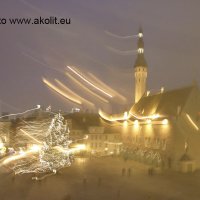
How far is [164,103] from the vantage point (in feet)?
197

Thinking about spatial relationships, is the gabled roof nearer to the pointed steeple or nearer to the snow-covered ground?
the pointed steeple

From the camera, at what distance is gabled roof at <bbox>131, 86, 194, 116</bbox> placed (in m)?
54.6

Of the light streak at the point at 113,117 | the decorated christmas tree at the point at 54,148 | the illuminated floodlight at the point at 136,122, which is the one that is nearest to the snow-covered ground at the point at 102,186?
the decorated christmas tree at the point at 54,148

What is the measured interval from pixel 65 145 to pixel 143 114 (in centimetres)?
A: 2743

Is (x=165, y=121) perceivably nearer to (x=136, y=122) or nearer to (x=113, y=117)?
(x=136, y=122)

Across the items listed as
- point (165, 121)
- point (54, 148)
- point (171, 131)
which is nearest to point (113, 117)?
point (165, 121)

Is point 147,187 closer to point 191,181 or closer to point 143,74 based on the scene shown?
point 191,181

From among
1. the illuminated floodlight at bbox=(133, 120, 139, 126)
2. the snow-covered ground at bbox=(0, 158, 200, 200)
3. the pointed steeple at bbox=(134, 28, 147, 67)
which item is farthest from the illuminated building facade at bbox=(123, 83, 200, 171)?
the pointed steeple at bbox=(134, 28, 147, 67)

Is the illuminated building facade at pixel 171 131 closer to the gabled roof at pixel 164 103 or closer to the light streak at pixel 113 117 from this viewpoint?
the gabled roof at pixel 164 103

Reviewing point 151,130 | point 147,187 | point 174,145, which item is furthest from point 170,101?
point 147,187

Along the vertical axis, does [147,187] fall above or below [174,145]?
below

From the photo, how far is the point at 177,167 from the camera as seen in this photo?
49.0 m

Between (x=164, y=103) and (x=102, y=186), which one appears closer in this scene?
(x=102, y=186)

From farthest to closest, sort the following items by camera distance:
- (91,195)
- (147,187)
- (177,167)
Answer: (177,167), (147,187), (91,195)
